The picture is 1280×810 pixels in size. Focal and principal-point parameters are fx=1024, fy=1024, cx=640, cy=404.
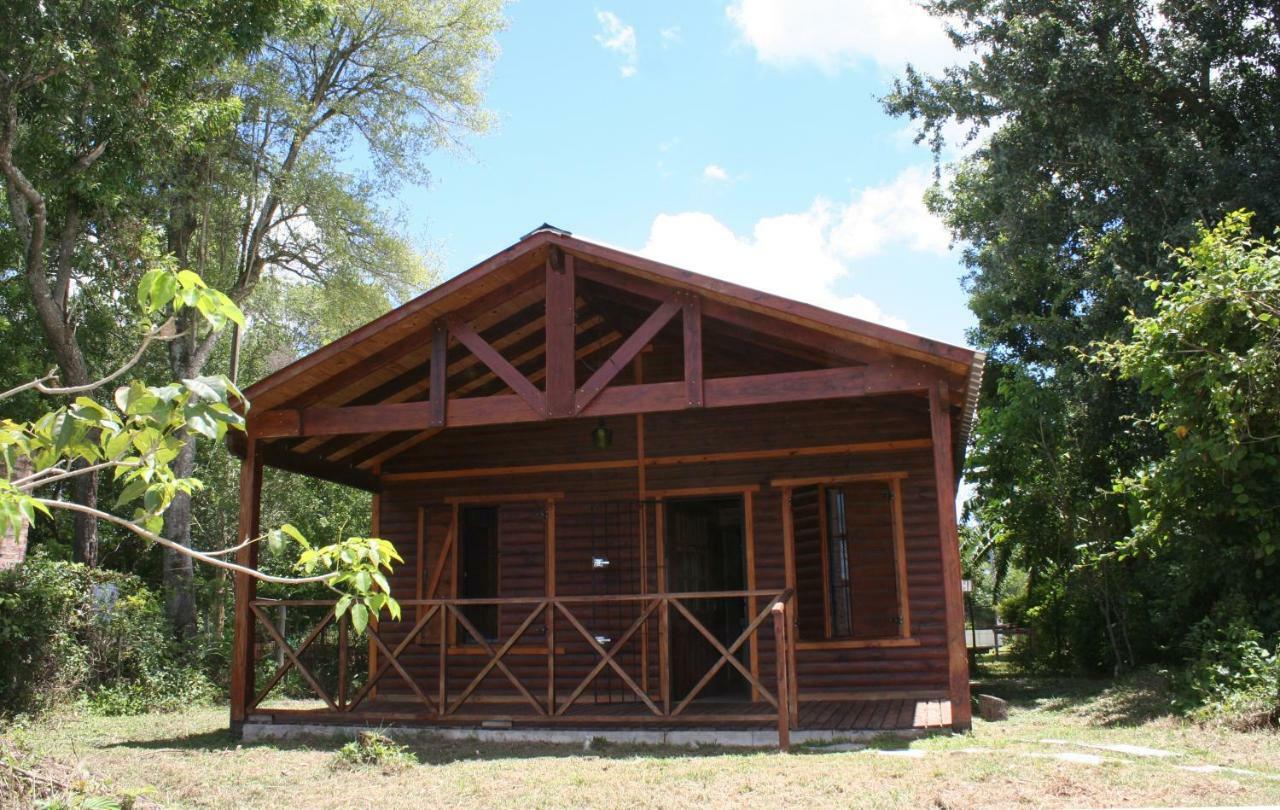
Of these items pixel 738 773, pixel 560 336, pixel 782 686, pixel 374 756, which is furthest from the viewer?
pixel 560 336

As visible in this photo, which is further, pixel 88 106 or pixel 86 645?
pixel 88 106

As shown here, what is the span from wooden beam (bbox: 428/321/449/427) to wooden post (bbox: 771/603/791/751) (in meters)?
3.25

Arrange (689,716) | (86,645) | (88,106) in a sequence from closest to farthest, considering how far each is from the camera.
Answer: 1. (689,716)
2. (86,645)
3. (88,106)

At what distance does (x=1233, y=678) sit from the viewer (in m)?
8.66

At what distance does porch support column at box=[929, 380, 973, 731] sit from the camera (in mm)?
7379

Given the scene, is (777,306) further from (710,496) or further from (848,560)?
(848,560)

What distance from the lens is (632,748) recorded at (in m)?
7.92

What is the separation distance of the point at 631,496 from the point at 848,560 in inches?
92.3

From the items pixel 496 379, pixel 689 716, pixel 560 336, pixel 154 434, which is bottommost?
pixel 689 716

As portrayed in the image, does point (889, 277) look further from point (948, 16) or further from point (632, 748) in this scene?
point (632, 748)

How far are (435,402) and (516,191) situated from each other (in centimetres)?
1572

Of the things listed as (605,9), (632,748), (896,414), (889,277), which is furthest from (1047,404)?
(889,277)

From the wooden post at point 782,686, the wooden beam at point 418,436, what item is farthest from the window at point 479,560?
the wooden post at point 782,686

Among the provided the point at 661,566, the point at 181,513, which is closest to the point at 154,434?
the point at 661,566
